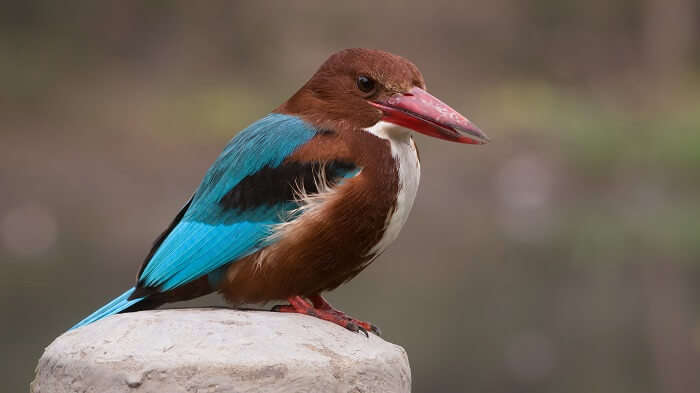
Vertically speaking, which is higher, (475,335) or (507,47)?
(507,47)

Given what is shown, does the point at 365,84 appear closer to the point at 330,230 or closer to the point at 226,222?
the point at 330,230

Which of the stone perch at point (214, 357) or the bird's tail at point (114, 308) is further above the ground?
the stone perch at point (214, 357)

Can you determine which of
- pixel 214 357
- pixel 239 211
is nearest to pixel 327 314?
pixel 239 211

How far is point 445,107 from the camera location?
3.02 metres

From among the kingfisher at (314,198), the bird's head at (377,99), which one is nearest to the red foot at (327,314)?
the kingfisher at (314,198)

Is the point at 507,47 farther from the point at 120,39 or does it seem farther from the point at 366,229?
the point at 366,229

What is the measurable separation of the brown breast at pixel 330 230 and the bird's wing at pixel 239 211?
0.04 m

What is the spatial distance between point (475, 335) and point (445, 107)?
418cm

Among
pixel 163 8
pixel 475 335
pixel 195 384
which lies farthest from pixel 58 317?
pixel 163 8

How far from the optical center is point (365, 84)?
3098 mm

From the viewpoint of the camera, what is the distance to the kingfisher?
2988 mm

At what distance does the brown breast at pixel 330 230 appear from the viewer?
2975mm

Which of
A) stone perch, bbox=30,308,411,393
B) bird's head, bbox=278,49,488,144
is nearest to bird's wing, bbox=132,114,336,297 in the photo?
bird's head, bbox=278,49,488,144

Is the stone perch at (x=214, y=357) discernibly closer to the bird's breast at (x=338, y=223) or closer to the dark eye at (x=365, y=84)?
the bird's breast at (x=338, y=223)
